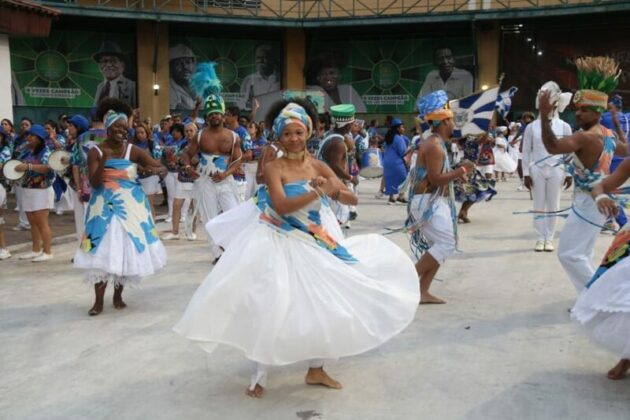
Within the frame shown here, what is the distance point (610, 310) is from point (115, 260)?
4008 mm

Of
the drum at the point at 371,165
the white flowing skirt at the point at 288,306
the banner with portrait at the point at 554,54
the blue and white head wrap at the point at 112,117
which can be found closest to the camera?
the white flowing skirt at the point at 288,306

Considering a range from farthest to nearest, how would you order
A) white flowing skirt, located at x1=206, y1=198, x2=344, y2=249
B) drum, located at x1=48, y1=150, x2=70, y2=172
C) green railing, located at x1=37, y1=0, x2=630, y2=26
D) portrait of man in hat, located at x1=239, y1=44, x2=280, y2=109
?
portrait of man in hat, located at x1=239, y1=44, x2=280, y2=109 → green railing, located at x1=37, y1=0, x2=630, y2=26 → drum, located at x1=48, y1=150, x2=70, y2=172 → white flowing skirt, located at x1=206, y1=198, x2=344, y2=249

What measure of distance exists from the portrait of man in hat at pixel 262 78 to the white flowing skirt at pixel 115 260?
75.4ft

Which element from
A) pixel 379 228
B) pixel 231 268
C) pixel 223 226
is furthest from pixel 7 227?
pixel 231 268

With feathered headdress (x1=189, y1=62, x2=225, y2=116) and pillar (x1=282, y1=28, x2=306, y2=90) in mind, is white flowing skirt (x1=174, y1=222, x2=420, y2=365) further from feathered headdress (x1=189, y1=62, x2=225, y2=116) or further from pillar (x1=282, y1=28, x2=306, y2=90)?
pillar (x1=282, y1=28, x2=306, y2=90)

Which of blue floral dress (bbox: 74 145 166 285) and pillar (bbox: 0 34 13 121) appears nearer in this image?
blue floral dress (bbox: 74 145 166 285)

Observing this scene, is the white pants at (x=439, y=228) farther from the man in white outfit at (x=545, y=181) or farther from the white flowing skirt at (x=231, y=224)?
the man in white outfit at (x=545, y=181)

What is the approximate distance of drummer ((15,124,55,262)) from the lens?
29.1 feet

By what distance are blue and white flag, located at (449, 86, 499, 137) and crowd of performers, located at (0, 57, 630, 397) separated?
0.92 metres

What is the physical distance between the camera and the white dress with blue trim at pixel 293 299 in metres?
3.92

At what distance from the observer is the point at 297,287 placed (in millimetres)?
4031

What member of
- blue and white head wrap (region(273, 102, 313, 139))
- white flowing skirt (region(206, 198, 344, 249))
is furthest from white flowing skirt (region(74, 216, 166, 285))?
blue and white head wrap (region(273, 102, 313, 139))

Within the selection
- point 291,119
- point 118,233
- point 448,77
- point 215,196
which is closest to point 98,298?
Result: point 118,233

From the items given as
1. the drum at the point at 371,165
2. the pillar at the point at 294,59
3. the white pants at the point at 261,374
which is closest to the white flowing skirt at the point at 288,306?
the white pants at the point at 261,374
